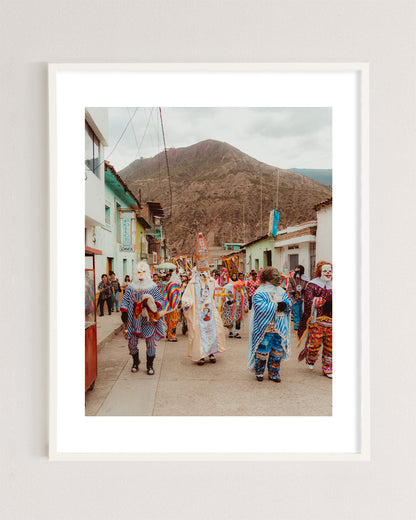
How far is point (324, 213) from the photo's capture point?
9.98m

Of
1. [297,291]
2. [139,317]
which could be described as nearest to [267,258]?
[297,291]

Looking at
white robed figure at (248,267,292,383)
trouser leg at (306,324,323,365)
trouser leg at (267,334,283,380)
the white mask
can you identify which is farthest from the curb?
the white mask

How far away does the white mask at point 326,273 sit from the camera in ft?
13.9

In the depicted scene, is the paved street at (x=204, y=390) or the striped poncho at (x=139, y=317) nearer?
the paved street at (x=204, y=390)

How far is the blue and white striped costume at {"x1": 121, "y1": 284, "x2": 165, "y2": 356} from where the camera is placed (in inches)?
162

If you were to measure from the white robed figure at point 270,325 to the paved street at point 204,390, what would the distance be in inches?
9.6

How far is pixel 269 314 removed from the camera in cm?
400

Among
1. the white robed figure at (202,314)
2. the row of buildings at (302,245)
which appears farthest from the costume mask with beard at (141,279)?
the row of buildings at (302,245)

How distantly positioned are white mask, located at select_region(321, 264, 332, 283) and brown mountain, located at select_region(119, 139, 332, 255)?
46492 mm

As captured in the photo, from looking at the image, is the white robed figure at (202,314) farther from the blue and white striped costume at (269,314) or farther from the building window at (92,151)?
the building window at (92,151)

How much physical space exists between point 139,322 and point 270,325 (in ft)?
5.01

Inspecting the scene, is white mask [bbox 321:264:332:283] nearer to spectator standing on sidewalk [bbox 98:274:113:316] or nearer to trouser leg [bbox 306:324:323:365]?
trouser leg [bbox 306:324:323:365]
